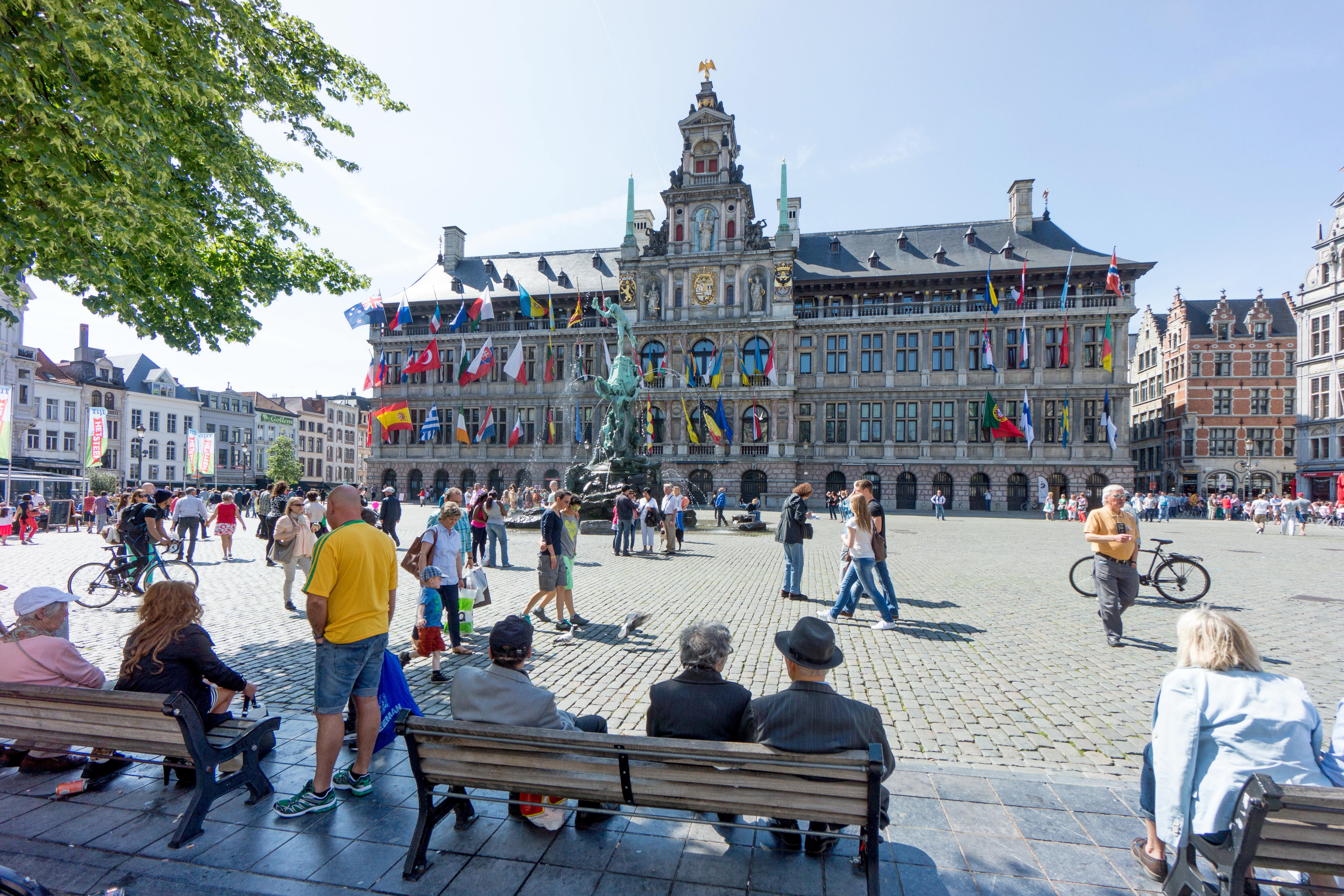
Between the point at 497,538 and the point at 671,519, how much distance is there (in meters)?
4.15

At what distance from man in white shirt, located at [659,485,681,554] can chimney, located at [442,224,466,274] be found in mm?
41725

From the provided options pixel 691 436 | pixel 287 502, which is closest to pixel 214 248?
pixel 287 502

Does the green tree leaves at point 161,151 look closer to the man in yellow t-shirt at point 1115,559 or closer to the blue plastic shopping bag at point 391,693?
the blue plastic shopping bag at point 391,693

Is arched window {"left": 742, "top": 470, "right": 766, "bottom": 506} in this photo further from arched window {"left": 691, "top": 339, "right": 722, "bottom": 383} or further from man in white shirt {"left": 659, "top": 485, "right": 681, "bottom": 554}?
man in white shirt {"left": 659, "top": 485, "right": 681, "bottom": 554}

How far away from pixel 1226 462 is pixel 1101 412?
19288 mm

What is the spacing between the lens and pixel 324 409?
86250 millimetres

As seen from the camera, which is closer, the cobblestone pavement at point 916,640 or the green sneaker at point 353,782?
the green sneaker at point 353,782

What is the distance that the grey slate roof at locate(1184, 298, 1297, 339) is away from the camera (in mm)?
48156

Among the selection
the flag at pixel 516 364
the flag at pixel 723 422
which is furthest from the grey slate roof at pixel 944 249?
the flag at pixel 516 364

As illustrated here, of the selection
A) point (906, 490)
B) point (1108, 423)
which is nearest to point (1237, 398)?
point (1108, 423)

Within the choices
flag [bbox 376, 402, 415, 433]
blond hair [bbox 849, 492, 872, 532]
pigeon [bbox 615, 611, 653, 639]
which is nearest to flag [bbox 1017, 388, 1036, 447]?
blond hair [bbox 849, 492, 872, 532]

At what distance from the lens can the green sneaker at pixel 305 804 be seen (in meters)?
3.49

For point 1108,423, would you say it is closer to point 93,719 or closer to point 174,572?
point 174,572

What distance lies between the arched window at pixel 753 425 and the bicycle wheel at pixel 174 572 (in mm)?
31766
